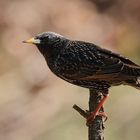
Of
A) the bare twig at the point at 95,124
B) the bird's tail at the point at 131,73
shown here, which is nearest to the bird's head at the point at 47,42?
the bird's tail at the point at 131,73

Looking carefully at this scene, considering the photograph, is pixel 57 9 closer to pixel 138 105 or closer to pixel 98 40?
A: pixel 98 40

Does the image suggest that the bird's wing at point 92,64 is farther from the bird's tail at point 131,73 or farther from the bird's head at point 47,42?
the bird's head at point 47,42

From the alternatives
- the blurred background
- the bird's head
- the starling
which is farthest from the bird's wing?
the blurred background

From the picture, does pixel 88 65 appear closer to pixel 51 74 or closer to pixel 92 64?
pixel 92 64

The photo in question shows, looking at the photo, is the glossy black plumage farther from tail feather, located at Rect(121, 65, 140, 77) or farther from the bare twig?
the bare twig

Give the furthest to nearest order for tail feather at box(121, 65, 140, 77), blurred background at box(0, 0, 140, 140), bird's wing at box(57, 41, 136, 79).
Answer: blurred background at box(0, 0, 140, 140)
bird's wing at box(57, 41, 136, 79)
tail feather at box(121, 65, 140, 77)

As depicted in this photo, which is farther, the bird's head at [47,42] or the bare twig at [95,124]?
the bird's head at [47,42]

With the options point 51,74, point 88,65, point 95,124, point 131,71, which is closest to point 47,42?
point 88,65

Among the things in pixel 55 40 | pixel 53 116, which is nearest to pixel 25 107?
pixel 53 116
